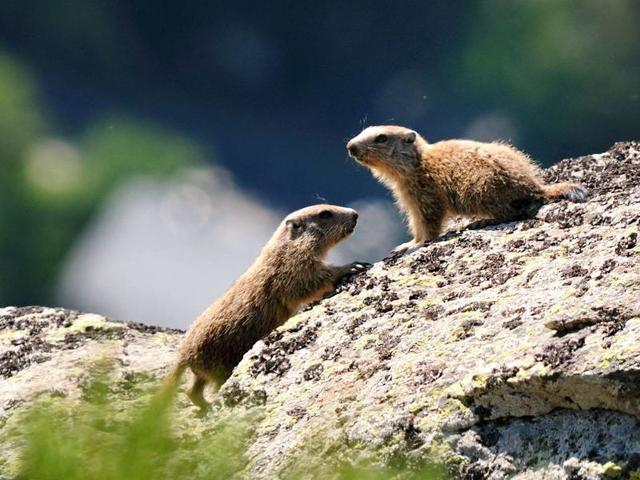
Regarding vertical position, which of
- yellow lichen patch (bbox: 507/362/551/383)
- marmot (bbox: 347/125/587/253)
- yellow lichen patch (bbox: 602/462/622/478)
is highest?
marmot (bbox: 347/125/587/253)

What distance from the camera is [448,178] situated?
28.6ft

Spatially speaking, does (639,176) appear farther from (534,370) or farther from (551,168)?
(534,370)

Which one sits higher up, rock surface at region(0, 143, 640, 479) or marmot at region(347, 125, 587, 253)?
marmot at region(347, 125, 587, 253)

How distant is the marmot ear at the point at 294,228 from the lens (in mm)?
8834

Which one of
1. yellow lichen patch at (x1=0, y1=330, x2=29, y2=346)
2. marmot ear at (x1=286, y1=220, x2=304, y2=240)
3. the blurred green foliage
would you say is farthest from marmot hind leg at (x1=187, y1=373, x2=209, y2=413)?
the blurred green foliage

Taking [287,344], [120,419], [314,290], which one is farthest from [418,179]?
[120,419]

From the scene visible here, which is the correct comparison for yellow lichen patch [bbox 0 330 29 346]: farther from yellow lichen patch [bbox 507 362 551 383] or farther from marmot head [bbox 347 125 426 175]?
yellow lichen patch [bbox 507 362 551 383]

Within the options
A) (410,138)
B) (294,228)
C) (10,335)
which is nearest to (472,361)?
(10,335)

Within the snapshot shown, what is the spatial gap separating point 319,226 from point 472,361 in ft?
15.9

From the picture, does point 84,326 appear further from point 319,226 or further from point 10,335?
point 319,226

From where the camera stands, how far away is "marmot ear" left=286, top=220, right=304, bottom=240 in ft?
29.0

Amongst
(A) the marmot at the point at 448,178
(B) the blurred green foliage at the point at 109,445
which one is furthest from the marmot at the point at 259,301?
(B) the blurred green foliage at the point at 109,445

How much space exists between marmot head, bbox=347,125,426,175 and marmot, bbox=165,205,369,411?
147cm

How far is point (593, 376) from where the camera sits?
364cm
